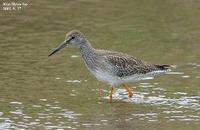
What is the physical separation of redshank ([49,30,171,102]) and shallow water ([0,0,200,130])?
0.38 m

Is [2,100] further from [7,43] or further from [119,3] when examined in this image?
[119,3]

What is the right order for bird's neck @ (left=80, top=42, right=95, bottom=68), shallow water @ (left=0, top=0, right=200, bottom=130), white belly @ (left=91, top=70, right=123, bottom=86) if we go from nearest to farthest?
shallow water @ (left=0, top=0, right=200, bottom=130) < white belly @ (left=91, top=70, right=123, bottom=86) < bird's neck @ (left=80, top=42, right=95, bottom=68)

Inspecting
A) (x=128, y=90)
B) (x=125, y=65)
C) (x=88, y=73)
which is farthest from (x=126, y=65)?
(x=88, y=73)

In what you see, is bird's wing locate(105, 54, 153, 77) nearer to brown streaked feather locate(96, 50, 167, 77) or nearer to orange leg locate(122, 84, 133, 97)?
brown streaked feather locate(96, 50, 167, 77)

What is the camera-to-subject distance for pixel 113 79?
14781 millimetres

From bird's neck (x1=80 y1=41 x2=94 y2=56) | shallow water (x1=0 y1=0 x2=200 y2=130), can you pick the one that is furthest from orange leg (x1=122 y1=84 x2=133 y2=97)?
bird's neck (x1=80 y1=41 x2=94 y2=56)

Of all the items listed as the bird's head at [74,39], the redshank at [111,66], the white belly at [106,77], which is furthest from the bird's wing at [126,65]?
the bird's head at [74,39]

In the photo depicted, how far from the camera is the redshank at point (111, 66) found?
14.7m

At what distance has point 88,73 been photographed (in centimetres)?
1631

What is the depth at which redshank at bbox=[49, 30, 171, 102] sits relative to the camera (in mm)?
14742

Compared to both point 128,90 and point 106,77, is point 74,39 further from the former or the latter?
point 128,90

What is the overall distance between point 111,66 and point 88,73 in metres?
1.61

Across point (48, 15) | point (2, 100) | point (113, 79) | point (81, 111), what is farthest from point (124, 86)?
point (48, 15)

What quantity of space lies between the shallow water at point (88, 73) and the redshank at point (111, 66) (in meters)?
0.38
